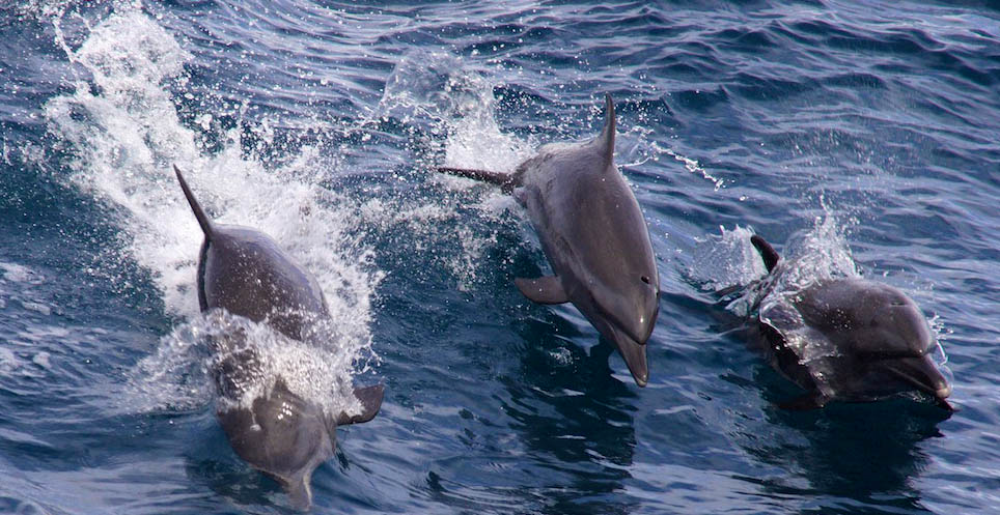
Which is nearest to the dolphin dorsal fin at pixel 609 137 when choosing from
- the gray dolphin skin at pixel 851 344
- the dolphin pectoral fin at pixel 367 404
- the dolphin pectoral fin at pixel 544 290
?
the dolphin pectoral fin at pixel 544 290

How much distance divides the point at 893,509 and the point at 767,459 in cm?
93

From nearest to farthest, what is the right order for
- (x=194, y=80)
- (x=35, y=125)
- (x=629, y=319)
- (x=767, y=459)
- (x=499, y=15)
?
(x=767, y=459), (x=629, y=319), (x=35, y=125), (x=194, y=80), (x=499, y=15)

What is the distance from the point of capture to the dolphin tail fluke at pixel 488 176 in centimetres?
1070

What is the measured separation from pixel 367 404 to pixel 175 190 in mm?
4539

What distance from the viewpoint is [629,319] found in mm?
8008

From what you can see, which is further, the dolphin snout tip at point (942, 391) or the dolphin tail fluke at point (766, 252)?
the dolphin tail fluke at point (766, 252)

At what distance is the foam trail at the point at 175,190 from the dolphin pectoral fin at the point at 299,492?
96cm

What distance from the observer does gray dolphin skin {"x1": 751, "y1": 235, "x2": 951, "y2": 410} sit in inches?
325

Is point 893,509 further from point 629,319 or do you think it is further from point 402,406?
point 402,406

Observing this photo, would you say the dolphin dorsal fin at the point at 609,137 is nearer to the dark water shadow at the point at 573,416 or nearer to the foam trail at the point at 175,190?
the dark water shadow at the point at 573,416

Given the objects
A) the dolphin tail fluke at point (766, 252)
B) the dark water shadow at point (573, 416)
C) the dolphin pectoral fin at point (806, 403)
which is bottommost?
the dark water shadow at point (573, 416)

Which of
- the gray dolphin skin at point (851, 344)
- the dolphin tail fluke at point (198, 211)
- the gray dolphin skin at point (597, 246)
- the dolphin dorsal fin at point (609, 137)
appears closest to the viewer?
the dolphin tail fluke at point (198, 211)

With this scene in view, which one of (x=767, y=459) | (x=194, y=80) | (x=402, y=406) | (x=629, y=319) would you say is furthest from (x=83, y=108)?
(x=767, y=459)

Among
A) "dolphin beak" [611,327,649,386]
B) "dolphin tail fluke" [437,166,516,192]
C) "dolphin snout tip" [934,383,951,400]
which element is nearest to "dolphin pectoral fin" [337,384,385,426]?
"dolphin beak" [611,327,649,386]
